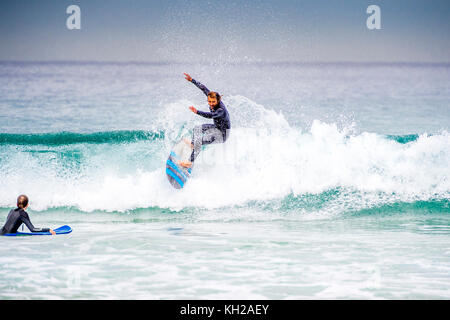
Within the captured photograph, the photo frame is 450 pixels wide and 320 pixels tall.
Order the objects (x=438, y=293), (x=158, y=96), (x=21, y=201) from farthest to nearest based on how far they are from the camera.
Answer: (x=158, y=96) → (x=21, y=201) → (x=438, y=293)

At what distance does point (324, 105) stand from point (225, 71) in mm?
19536

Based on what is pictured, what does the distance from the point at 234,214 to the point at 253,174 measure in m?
1.78

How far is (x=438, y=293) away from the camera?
695 cm

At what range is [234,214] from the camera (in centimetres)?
1145

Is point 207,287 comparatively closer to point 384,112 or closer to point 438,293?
point 438,293

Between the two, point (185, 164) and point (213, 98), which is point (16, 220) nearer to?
point (185, 164)

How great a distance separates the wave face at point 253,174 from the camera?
12062mm

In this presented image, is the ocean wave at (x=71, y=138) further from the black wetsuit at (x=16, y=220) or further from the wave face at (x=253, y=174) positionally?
the black wetsuit at (x=16, y=220)

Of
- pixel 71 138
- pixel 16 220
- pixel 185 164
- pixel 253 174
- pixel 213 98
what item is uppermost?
pixel 213 98

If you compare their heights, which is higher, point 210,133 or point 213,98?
point 213,98

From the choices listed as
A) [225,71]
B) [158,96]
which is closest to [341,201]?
[158,96]

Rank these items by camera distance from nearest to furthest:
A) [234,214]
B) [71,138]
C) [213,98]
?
[213,98] → [234,214] → [71,138]

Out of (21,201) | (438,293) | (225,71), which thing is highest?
(225,71)

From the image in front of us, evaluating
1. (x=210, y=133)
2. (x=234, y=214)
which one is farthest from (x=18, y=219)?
(x=234, y=214)
